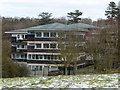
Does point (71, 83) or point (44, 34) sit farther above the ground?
point (44, 34)

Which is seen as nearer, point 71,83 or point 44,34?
point 71,83

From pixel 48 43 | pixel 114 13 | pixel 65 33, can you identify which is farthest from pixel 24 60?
pixel 114 13

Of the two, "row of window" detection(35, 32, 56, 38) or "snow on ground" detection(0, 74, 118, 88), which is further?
"row of window" detection(35, 32, 56, 38)

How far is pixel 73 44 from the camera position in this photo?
2166 cm

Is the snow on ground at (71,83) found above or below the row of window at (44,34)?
below

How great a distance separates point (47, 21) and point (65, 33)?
81.0ft

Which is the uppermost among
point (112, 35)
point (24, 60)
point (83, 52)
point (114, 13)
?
point (114, 13)

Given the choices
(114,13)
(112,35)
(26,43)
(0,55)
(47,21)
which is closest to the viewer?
(0,55)

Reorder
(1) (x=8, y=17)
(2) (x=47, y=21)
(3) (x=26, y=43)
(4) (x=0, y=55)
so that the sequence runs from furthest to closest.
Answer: (1) (x=8, y=17) → (2) (x=47, y=21) → (3) (x=26, y=43) → (4) (x=0, y=55)

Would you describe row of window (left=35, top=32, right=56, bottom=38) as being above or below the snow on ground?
above

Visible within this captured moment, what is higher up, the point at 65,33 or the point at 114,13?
the point at 114,13

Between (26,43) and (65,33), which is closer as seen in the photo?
(65,33)

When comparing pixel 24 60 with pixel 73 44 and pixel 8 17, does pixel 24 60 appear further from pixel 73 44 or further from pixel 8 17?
pixel 8 17

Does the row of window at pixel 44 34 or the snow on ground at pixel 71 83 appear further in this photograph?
the row of window at pixel 44 34
